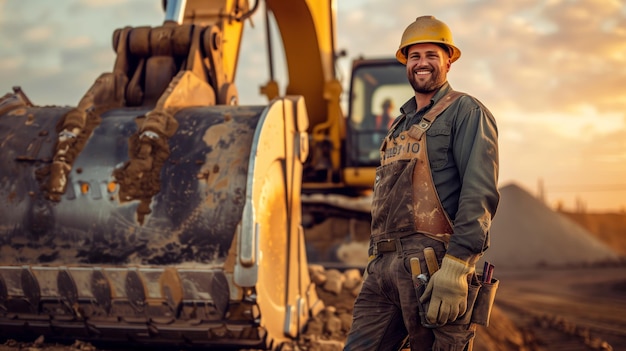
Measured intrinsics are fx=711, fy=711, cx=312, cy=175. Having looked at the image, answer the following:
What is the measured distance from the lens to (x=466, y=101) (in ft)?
8.03

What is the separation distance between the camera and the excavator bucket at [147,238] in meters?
3.32

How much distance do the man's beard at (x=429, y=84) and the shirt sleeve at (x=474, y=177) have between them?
0.13m

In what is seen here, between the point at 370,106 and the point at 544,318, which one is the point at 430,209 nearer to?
the point at 370,106

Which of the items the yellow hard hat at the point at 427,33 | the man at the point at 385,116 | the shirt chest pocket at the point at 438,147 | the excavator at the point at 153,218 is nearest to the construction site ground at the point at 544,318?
the excavator at the point at 153,218

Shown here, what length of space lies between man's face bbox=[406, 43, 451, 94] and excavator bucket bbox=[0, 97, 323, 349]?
115 cm

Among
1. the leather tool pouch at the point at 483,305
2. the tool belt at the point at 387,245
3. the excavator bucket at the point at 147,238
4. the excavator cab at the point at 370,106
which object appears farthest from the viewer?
the excavator cab at the point at 370,106

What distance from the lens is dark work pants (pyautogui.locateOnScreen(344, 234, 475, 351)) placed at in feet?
7.72

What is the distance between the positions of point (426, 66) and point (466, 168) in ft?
1.37

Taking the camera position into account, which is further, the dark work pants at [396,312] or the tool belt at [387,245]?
the tool belt at [387,245]

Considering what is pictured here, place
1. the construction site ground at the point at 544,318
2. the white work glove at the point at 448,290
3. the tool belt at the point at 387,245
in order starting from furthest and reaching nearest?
the construction site ground at the point at 544,318 < the tool belt at the point at 387,245 < the white work glove at the point at 448,290

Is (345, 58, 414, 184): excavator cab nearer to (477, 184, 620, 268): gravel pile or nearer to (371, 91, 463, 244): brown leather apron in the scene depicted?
(371, 91, 463, 244): brown leather apron

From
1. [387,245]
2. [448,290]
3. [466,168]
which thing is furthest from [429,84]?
[448,290]

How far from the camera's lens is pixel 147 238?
341 centimetres

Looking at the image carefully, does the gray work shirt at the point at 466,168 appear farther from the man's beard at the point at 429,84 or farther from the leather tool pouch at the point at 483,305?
→ the leather tool pouch at the point at 483,305
